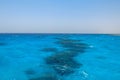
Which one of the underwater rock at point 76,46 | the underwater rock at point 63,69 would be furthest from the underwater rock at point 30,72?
the underwater rock at point 76,46

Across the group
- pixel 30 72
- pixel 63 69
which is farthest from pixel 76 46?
pixel 30 72

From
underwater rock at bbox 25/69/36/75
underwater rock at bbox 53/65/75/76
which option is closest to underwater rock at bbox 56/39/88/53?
underwater rock at bbox 53/65/75/76

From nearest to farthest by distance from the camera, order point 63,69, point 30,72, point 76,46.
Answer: point 30,72 < point 63,69 < point 76,46

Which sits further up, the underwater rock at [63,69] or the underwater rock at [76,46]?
the underwater rock at [76,46]

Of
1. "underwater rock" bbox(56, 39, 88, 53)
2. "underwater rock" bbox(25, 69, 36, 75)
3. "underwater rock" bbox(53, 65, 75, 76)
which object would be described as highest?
"underwater rock" bbox(56, 39, 88, 53)

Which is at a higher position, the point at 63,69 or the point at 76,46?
the point at 76,46

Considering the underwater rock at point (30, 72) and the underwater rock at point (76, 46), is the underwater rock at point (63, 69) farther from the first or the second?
the underwater rock at point (76, 46)

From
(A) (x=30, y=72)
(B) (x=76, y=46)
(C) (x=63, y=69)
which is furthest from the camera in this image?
(B) (x=76, y=46)

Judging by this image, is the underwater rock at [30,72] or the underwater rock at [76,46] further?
the underwater rock at [76,46]

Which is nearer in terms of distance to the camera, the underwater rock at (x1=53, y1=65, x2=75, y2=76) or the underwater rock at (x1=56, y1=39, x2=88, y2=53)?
the underwater rock at (x1=53, y1=65, x2=75, y2=76)

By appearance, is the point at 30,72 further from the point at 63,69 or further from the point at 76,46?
the point at 76,46

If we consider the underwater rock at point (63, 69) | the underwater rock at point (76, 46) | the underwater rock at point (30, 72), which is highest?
the underwater rock at point (76, 46)

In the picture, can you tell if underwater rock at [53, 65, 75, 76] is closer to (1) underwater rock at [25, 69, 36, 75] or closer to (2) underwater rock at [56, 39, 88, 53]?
(1) underwater rock at [25, 69, 36, 75]

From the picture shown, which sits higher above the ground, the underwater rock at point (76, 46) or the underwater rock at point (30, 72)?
the underwater rock at point (76, 46)
